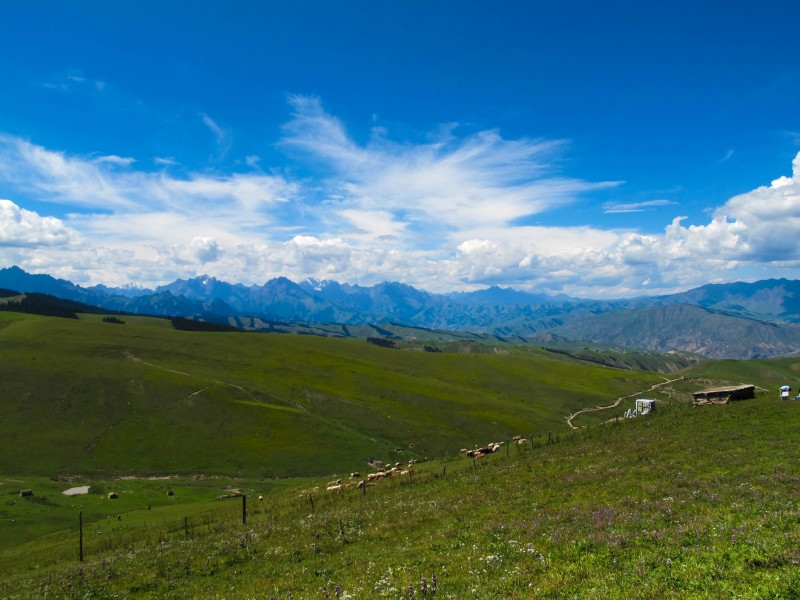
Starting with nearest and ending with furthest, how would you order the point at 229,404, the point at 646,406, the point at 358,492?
the point at 358,492
the point at 646,406
the point at 229,404

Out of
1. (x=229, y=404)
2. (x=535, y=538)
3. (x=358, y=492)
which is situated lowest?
(x=229, y=404)

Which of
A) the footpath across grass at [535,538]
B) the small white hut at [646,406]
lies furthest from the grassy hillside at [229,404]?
the footpath across grass at [535,538]

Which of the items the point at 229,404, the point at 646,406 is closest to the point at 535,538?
the point at 646,406

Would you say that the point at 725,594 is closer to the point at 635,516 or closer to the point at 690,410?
the point at 635,516

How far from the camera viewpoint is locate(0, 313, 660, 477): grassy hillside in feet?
289

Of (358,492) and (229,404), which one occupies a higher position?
(358,492)

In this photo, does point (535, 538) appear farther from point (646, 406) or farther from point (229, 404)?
point (229, 404)

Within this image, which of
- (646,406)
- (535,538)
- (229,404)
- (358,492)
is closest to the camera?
(535,538)

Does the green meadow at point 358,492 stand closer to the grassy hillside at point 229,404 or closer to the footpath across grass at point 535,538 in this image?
the footpath across grass at point 535,538

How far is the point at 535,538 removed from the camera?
1977 centimetres

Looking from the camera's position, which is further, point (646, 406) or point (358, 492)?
point (646, 406)

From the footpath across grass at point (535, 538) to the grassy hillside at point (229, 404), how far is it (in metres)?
48.2

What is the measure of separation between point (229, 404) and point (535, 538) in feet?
339

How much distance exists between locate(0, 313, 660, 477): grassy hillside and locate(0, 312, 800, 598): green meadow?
2.16 ft
